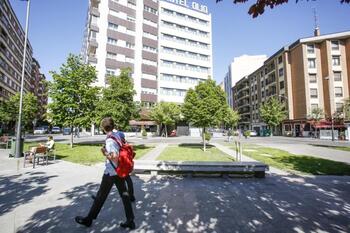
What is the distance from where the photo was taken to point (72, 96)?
1795cm

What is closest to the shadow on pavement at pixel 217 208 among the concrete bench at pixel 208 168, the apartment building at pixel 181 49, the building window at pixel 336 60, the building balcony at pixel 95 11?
the concrete bench at pixel 208 168

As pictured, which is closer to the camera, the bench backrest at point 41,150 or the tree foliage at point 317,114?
the bench backrest at point 41,150

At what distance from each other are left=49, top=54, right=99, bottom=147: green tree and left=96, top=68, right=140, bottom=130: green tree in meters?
3.62

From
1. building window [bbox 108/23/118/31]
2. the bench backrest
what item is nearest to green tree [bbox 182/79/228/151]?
the bench backrest

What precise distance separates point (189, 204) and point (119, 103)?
1018 cm

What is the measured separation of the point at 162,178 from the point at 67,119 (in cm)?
1271

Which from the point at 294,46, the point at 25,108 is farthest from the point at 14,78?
the point at 294,46

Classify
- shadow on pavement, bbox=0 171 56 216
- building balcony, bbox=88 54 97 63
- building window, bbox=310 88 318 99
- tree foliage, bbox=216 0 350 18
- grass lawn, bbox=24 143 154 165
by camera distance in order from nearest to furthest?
tree foliage, bbox=216 0 350 18
shadow on pavement, bbox=0 171 56 216
grass lawn, bbox=24 143 154 165
building balcony, bbox=88 54 97 63
building window, bbox=310 88 318 99

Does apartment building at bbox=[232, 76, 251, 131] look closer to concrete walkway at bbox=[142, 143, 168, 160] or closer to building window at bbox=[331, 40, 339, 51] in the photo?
building window at bbox=[331, 40, 339, 51]

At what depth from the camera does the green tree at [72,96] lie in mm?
17422

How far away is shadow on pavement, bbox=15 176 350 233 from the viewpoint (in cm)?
405

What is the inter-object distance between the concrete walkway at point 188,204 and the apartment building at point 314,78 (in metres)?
43.3

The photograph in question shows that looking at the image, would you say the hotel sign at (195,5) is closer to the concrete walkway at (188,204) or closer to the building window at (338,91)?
the building window at (338,91)

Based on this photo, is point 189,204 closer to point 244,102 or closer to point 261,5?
point 261,5
